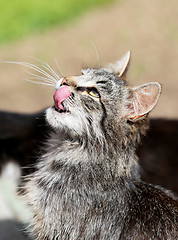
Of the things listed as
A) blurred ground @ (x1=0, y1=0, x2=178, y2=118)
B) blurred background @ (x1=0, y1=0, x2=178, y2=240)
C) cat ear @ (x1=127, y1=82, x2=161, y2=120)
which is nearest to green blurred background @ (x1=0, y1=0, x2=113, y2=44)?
blurred background @ (x1=0, y1=0, x2=178, y2=240)

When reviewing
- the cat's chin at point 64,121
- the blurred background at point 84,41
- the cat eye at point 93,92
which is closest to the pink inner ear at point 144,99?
the cat eye at point 93,92

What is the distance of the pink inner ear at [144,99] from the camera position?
2973mm

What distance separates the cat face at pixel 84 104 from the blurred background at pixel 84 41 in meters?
3.28

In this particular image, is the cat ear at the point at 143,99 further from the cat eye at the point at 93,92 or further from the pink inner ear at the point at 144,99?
the cat eye at the point at 93,92

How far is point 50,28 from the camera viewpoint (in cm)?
873

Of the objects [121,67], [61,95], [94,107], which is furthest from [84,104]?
[121,67]

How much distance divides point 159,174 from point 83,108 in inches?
64.3

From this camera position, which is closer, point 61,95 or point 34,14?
point 61,95

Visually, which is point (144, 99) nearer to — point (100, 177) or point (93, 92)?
point (93, 92)

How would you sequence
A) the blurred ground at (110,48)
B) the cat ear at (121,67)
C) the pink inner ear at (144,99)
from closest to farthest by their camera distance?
the pink inner ear at (144,99), the cat ear at (121,67), the blurred ground at (110,48)

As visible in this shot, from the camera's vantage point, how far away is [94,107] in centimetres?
315

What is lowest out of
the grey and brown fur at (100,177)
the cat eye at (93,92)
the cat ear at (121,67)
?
the grey and brown fur at (100,177)

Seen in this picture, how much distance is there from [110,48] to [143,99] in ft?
16.8

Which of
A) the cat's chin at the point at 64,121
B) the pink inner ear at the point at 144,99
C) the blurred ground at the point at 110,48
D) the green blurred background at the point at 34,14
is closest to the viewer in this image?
the pink inner ear at the point at 144,99
